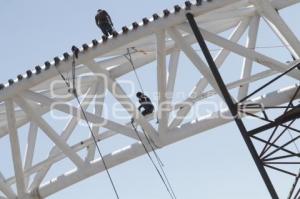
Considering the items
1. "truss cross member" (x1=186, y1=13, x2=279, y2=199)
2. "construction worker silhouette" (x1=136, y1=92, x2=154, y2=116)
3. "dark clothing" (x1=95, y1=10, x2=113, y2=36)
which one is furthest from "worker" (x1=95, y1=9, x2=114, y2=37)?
"truss cross member" (x1=186, y1=13, x2=279, y2=199)

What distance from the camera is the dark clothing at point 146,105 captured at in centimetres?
1510

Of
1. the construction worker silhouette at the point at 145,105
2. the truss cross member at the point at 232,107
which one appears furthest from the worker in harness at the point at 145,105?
the truss cross member at the point at 232,107

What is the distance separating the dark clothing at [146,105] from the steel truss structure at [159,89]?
80 centimetres

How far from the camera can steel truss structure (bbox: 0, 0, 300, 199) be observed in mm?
12883

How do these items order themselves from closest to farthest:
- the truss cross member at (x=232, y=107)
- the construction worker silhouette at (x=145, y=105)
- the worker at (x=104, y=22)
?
1. the truss cross member at (x=232, y=107)
2. the construction worker silhouette at (x=145, y=105)
3. the worker at (x=104, y=22)

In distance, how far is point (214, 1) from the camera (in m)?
12.8

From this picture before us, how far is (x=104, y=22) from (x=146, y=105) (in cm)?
261

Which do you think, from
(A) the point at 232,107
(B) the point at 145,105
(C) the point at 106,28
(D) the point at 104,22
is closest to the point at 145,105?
(B) the point at 145,105

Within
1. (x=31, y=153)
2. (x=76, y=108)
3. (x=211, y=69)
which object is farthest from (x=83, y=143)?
(x=211, y=69)

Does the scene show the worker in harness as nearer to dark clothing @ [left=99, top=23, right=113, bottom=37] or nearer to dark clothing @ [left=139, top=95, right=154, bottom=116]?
dark clothing @ [left=139, top=95, right=154, bottom=116]

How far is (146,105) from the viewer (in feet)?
49.5

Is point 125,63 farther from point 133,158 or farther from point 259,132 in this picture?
point 259,132

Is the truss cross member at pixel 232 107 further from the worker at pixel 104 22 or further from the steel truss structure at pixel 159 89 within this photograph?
the worker at pixel 104 22

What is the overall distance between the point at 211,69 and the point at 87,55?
3106 mm
